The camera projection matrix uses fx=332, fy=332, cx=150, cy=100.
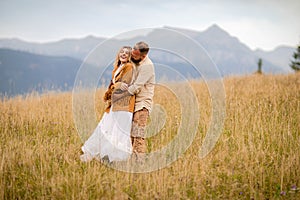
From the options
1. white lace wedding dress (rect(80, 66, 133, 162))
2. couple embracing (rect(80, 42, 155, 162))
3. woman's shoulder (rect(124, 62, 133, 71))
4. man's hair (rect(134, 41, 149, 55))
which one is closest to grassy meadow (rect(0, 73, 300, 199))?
white lace wedding dress (rect(80, 66, 133, 162))

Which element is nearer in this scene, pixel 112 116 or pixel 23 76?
pixel 112 116

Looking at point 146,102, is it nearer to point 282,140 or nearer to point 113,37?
point 113,37

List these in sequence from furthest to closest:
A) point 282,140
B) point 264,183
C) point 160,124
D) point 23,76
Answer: point 23,76 → point 160,124 → point 282,140 → point 264,183

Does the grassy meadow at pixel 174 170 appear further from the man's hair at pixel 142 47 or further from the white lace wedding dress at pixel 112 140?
the man's hair at pixel 142 47

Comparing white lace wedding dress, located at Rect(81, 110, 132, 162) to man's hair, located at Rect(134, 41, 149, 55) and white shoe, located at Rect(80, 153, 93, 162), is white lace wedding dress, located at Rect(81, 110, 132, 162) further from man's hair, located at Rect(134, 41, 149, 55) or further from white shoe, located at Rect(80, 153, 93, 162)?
man's hair, located at Rect(134, 41, 149, 55)

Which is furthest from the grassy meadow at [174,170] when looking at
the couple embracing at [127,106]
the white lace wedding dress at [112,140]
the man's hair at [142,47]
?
the man's hair at [142,47]

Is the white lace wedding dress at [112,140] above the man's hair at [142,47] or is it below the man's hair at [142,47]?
below

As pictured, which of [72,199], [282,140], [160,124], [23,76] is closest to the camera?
[72,199]

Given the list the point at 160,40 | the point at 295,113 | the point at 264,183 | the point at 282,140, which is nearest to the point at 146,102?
the point at 160,40

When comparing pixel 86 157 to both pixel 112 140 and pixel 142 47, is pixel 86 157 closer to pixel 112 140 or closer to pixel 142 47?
pixel 112 140

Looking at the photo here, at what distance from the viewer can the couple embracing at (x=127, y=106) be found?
4855 mm

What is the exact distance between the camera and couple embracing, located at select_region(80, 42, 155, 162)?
4.86 m

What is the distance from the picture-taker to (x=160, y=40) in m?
5.30

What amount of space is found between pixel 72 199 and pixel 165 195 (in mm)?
1092
